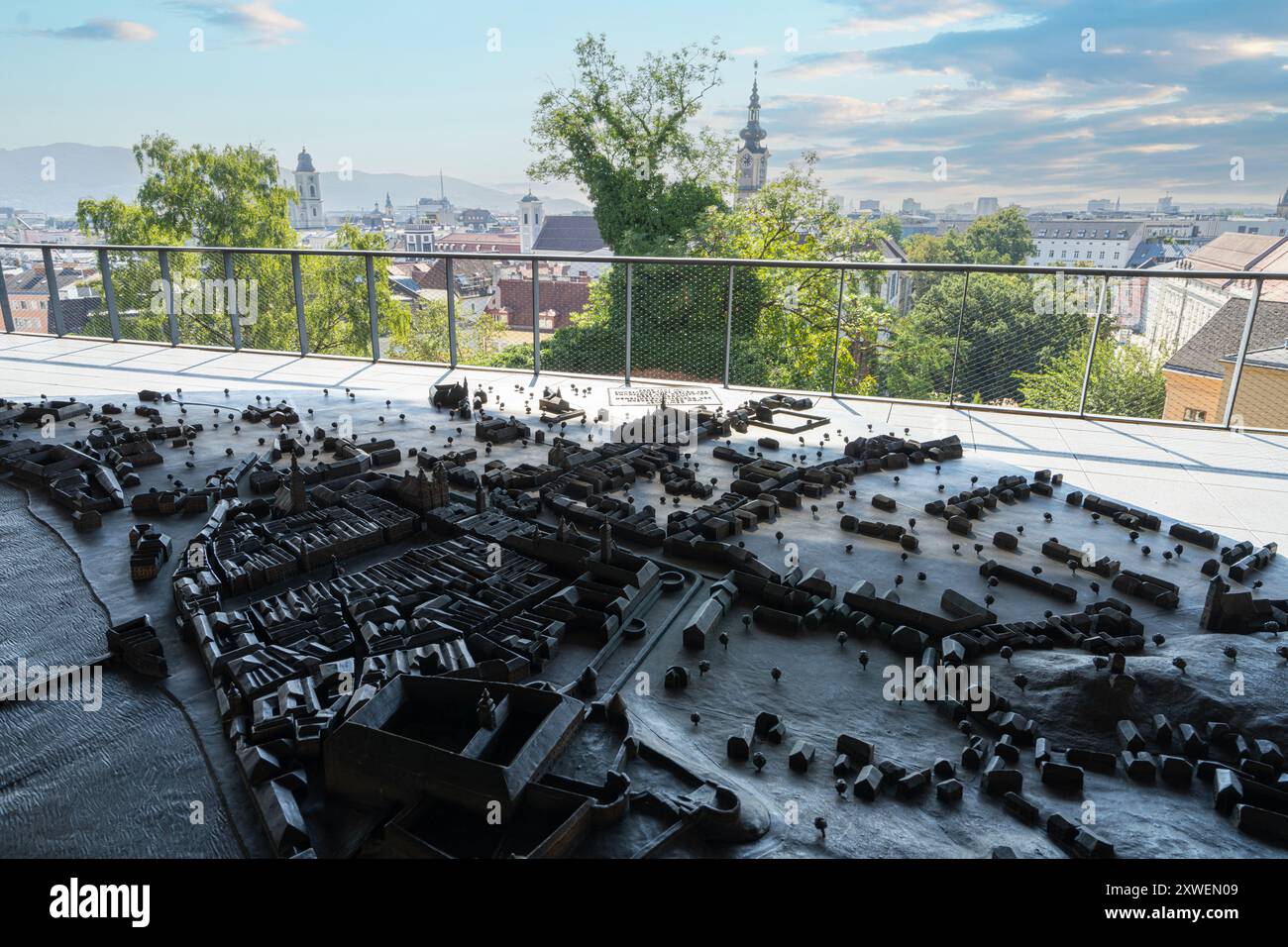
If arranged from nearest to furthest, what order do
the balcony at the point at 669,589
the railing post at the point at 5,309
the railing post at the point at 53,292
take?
the balcony at the point at 669,589, the railing post at the point at 53,292, the railing post at the point at 5,309

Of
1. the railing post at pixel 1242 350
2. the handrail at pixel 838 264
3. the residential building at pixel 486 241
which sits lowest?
the railing post at pixel 1242 350

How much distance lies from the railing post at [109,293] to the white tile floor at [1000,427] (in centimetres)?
29

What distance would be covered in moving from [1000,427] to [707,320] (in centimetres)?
1070

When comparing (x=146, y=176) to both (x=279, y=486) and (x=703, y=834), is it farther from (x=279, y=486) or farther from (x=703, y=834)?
(x=703, y=834)

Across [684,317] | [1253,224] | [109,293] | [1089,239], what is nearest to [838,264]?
[684,317]

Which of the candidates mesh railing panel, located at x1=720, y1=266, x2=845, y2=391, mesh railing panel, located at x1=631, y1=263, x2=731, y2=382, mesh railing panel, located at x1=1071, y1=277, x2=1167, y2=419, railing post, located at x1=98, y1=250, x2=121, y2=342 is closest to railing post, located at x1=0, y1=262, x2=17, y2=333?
railing post, located at x1=98, y1=250, x2=121, y2=342

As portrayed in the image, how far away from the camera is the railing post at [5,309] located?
13857 millimetres

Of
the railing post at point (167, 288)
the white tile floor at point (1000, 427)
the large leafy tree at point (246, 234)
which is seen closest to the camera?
the white tile floor at point (1000, 427)

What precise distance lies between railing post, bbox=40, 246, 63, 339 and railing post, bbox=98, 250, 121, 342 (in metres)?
0.85

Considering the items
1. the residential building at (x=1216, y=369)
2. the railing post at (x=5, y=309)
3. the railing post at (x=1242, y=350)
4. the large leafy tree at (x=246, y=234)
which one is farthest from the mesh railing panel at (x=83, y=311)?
the residential building at (x=1216, y=369)

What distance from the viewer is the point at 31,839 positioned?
3.00 meters

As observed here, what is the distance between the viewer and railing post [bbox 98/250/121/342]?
12906 mm

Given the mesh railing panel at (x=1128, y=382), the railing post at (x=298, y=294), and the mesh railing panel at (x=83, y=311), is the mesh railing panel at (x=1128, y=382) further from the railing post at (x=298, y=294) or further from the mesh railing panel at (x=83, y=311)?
the mesh railing panel at (x=83, y=311)
